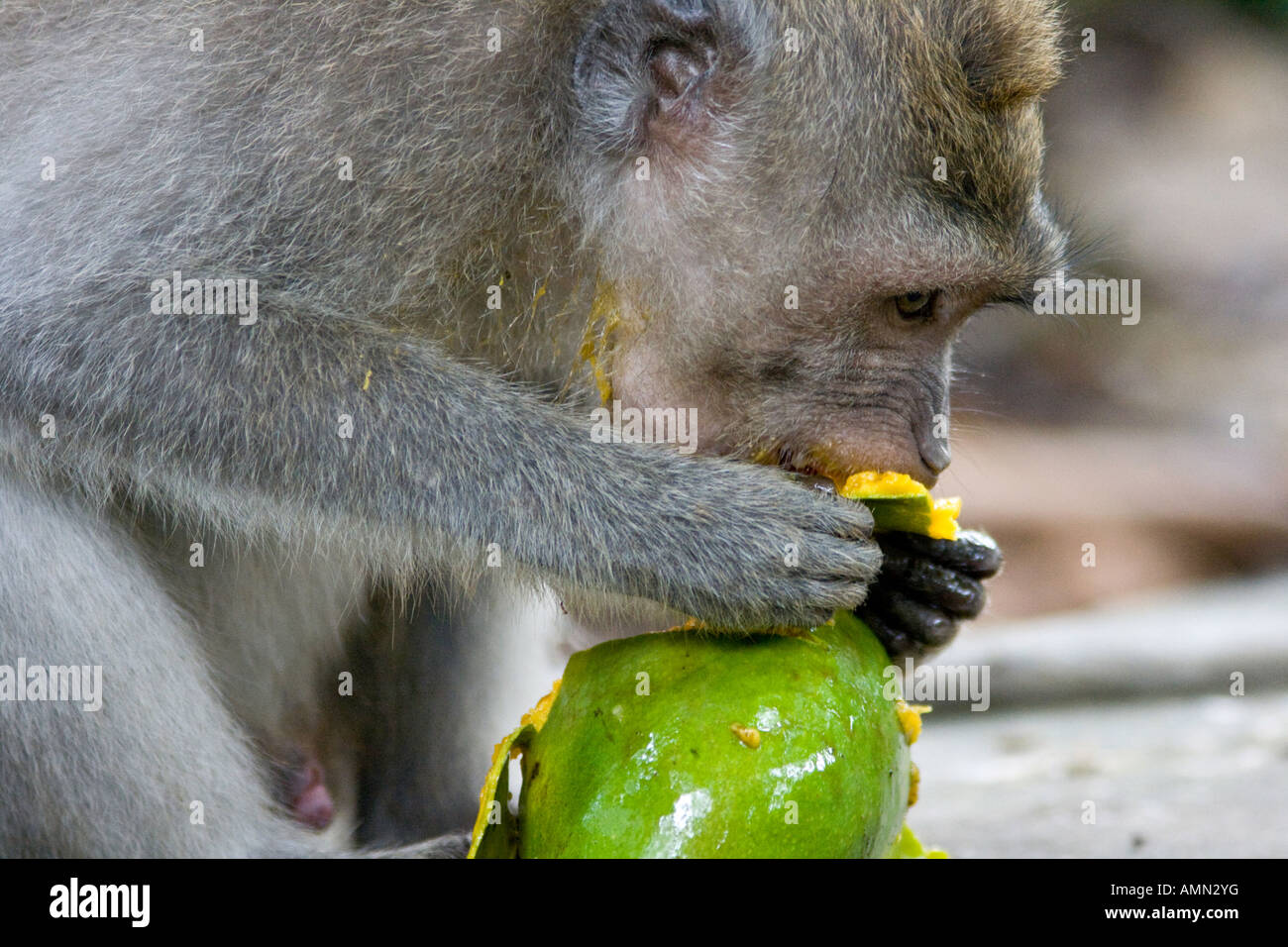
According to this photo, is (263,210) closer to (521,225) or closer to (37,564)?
(521,225)

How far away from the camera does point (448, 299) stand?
14.4 feet

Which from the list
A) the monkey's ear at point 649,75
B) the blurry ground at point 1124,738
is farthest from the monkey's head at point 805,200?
the blurry ground at point 1124,738

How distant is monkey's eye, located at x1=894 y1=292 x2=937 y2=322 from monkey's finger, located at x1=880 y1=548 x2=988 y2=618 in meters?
0.70

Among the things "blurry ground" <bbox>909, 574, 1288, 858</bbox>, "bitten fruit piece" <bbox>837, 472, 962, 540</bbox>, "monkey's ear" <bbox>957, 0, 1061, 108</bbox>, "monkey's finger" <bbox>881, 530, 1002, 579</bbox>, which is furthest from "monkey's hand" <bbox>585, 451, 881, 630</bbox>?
"blurry ground" <bbox>909, 574, 1288, 858</bbox>

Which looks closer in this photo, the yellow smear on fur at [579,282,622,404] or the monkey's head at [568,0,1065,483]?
the monkey's head at [568,0,1065,483]

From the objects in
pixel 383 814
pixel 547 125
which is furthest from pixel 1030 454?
pixel 547 125

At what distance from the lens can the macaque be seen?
157 inches

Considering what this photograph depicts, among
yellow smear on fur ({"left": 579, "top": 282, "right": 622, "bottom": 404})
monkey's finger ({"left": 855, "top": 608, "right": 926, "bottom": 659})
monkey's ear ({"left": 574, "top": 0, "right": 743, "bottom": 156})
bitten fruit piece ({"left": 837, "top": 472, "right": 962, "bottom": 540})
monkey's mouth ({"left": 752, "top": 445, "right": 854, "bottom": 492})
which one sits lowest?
monkey's finger ({"left": 855, "top": 608, "right": 926, "bottom": 659})

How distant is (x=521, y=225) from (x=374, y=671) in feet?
6.46

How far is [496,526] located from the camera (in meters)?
3.99

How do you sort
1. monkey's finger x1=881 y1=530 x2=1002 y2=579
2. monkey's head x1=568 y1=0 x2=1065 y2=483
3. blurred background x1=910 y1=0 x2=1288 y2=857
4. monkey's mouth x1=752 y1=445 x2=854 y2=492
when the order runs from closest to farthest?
monkey's head x1=568 y1=0 x2=1065 y2=483, monkey's mouth x1=752 y1=445 x2=854 y2=492, monkey's finger x1=881 y1=530 x2=1002 y2=579, blurred background x1=910 y1=0 x2=1288 y2=857

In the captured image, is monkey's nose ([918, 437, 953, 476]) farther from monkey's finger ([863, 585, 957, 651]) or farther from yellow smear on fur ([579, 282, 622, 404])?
yellow smear on fur ([579, 282, 622, 404])

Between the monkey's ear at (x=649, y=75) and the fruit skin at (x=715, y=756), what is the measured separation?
4.64ft

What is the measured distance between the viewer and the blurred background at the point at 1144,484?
6.05 m
